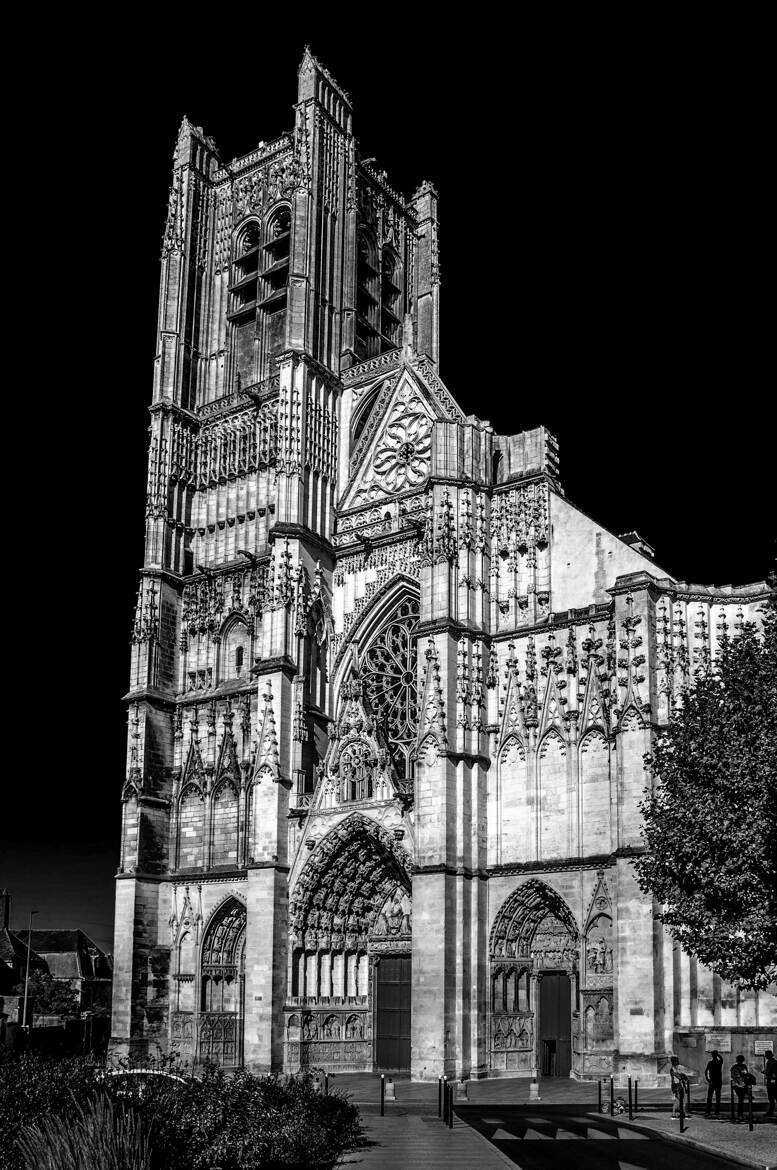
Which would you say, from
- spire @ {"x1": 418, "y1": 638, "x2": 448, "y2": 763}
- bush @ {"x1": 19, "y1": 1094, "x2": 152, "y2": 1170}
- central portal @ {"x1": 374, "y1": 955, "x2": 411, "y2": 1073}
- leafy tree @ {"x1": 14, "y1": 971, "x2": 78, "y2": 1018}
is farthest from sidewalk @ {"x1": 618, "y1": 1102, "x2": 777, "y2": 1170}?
leafy tree @ {"x1": 14, "y1": 971, "x2": 78, "y2": 1018}

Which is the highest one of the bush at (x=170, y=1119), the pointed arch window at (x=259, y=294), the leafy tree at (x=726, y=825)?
the pointed arch window at (x=259, y=294)

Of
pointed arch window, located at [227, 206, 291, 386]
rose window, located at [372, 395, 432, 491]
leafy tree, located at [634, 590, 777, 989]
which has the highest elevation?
pointed arch window, located at [227, 206, 291, 386]

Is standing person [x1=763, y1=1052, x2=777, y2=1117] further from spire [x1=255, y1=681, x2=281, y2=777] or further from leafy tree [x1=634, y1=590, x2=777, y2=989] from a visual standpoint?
spire [x1=255, y1=681, x2=281, y2=777]

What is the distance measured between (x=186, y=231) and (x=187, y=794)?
21.5 meters

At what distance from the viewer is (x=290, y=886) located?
1378 inches

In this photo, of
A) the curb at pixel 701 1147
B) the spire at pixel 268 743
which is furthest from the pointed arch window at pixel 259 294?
the curb at pixel 701 1147

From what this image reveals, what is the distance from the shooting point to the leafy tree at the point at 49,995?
226ft

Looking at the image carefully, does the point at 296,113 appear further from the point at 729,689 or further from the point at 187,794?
the point at 729,689

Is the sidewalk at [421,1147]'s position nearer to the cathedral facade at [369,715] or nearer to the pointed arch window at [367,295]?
the cathedral facade at [369,715]

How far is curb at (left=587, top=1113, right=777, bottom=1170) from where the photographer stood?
17.0 meters

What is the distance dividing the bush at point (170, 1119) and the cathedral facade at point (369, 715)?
13.5m

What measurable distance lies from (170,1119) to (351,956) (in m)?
21.4

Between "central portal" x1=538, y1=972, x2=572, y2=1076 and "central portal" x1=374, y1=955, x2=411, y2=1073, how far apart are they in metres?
4.18

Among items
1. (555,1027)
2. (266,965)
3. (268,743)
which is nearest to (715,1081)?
(555,1027)
